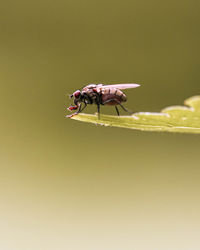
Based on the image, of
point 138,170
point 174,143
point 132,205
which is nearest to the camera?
point 132,205

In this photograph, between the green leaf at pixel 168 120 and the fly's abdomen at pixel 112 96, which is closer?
the green leaf at pixel 168 120

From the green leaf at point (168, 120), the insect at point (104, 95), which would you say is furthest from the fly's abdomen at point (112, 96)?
the green leaf at point (168, 120)

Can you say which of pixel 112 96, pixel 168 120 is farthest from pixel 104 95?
pixel 168 120

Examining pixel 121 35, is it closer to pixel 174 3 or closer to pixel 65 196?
pixel 174 3

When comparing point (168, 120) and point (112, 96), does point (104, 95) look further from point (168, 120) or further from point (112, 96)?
point (168, 120)

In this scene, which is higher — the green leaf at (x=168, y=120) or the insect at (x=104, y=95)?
the insect at (x=104, y=95)

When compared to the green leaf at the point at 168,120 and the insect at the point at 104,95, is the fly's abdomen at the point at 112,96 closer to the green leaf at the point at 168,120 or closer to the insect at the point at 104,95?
the insect at the point at 104,95

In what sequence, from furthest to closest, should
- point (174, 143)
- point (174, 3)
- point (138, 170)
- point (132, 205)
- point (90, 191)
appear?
point (174, 3) → point (174, 143) → point (138, 170) → point (90, 191) → point (132, 205)

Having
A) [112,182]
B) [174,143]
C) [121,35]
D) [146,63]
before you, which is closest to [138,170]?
[112,182]

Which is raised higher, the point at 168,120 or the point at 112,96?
the point at 112,96
